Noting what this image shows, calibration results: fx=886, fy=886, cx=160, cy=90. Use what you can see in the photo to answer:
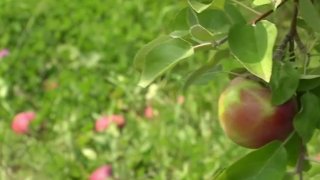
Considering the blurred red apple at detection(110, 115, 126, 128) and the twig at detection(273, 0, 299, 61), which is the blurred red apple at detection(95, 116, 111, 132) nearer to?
the blurred red apple at detection(110, 115, 126, 128)

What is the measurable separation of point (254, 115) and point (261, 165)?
5cm

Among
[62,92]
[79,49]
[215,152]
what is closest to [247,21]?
[215,152]

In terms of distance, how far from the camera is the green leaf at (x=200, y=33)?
30.6 inches

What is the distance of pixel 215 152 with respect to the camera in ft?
8.38

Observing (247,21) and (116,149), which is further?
(116,149)

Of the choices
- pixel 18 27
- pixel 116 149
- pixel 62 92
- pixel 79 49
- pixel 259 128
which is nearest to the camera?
pixel 259 128

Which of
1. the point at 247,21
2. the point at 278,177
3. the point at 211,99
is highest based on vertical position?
the point at 247,21

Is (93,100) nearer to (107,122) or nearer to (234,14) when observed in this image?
(107,122)

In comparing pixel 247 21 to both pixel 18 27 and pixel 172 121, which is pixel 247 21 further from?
pixel 18 27

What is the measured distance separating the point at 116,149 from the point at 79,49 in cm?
101

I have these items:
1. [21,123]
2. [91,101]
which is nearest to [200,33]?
[21,123]

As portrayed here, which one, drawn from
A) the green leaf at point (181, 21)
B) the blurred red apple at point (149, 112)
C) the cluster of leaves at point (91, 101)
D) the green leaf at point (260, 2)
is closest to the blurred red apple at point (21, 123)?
the cluster of leaves at point (91, 101)

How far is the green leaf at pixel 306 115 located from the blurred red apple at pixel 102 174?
5.59ft

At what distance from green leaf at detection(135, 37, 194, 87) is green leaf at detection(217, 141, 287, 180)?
120 mm
